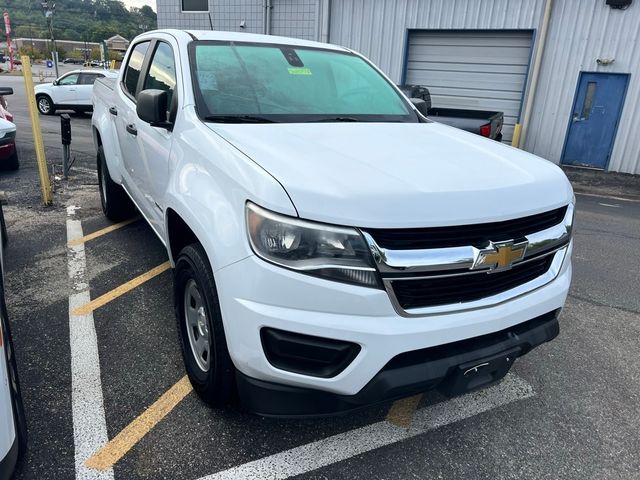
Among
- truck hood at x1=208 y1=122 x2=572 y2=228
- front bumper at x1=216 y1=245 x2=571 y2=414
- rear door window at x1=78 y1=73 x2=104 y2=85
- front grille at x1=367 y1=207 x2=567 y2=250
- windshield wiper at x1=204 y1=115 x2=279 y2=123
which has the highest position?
windshield wiper at x1=204 y1=115 x2=279 y2=123

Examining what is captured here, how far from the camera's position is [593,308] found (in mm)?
4047

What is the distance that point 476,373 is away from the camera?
2.13 meters

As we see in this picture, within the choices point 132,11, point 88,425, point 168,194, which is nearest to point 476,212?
point 168,194

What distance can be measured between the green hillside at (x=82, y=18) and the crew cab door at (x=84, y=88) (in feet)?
269

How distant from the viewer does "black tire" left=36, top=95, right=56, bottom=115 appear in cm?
1659

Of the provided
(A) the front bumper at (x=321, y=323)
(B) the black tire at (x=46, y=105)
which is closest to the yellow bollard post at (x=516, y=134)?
(A) the front bumper at (x=321, y=323)

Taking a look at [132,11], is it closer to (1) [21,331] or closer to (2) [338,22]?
(2) [338,22]

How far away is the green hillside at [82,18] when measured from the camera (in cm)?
9256

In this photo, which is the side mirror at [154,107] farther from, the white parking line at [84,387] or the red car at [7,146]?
the red car at [7,146]

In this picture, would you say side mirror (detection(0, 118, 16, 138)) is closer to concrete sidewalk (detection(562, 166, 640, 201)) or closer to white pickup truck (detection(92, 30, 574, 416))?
white pickup truck (detection(92, 30, 574, 416))

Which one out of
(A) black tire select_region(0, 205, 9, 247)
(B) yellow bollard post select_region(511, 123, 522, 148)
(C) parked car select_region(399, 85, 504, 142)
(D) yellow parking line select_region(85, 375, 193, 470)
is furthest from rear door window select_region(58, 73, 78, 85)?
(D) yellow parking line select_region(85, 375, 193, 470)

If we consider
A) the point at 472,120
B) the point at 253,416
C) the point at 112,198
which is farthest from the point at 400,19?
the point at 253,416

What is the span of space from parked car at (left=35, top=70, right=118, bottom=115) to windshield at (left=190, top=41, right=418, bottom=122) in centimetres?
1519

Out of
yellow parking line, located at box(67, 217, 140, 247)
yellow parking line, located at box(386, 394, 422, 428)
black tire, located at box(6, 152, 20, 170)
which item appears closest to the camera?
yellow parking line, located at box(386, 394, 422, 428)
